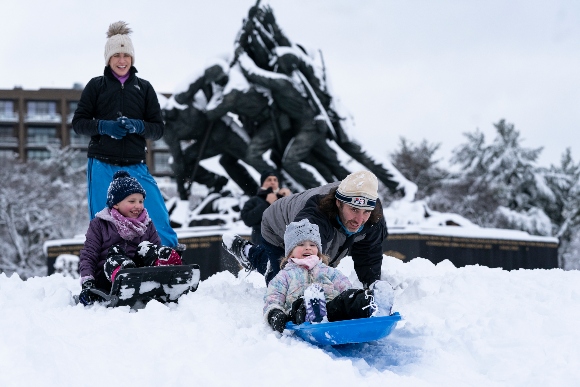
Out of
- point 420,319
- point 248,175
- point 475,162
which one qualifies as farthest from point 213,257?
point 475,162

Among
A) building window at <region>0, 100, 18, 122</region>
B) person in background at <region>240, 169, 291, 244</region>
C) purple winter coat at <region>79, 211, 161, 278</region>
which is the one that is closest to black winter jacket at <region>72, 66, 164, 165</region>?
purple winter coat at <region>79, 211, 161, 278</region>

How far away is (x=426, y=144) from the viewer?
118 feet

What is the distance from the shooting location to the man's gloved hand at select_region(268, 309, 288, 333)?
3.36 metres

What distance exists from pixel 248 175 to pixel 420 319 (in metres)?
8.95

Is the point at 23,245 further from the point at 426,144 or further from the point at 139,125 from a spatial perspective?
the point at 139,125

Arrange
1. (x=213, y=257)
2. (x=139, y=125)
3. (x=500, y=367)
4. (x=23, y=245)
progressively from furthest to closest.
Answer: (x=23, y=245), (x=213, y=257), (x=139, y=125), (x=500, y=367)

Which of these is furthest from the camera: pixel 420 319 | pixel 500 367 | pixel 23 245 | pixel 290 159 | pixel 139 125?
pixel 23 245

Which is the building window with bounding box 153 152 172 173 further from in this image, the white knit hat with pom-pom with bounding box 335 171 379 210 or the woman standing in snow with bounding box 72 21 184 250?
the white knit hat with pom-pom with bounding box 335 171 379 210

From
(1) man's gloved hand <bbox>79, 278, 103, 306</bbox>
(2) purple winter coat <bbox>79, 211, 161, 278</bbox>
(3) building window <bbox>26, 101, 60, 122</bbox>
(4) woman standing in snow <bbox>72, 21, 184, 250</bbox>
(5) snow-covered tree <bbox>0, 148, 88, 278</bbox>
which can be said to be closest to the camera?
(1) man's gloved hand <bbox>79, 278, 103, 306</bbox>

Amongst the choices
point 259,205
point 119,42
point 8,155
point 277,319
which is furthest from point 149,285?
point 8,155

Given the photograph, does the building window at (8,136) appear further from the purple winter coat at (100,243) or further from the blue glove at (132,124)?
the purple winter coat at (100,243)

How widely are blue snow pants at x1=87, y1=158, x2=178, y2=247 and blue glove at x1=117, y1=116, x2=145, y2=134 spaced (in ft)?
0.93

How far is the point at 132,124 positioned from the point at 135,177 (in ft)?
1.28

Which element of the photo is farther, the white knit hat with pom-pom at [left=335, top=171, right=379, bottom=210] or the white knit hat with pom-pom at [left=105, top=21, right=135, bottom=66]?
the white knit hat with pom-pom at [left=105, top=21, right=135, bottom=66]
